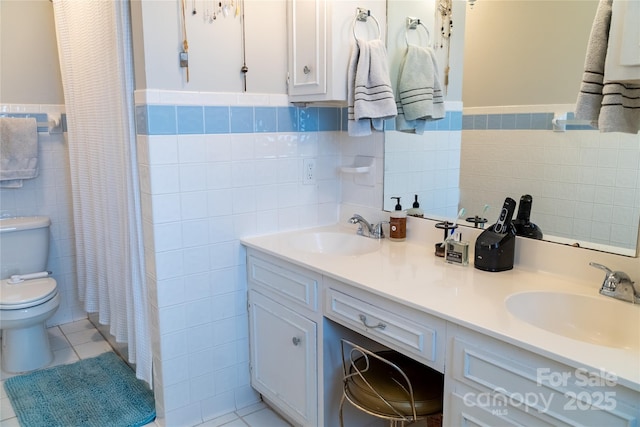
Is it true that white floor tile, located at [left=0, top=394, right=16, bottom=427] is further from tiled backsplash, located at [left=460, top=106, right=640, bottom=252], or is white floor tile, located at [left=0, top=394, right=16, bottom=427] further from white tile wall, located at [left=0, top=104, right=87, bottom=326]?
tiled backsplash, located at [left=460, top=106, right=640, bottom=252]

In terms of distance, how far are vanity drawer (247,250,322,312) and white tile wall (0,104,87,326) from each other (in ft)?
5.30

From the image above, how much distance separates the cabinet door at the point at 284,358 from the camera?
1967 millimetres

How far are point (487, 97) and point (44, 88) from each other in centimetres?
Answer: 260

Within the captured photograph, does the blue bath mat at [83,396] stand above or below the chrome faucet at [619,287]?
below

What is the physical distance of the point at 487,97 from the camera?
191 cm

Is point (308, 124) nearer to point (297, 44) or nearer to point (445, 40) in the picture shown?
point (297, 44)

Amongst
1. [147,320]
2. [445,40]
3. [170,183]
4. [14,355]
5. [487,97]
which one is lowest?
[14,355]

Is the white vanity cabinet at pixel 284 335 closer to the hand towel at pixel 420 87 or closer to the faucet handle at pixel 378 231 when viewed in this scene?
the faucet handle at pixel 378 231

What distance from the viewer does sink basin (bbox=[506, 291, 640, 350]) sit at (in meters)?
1.39

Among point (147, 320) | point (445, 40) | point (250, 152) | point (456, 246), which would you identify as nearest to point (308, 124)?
point (250, 152)

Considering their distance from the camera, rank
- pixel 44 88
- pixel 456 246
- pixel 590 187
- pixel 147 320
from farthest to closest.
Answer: pixel 44 88
pixel 147 320
pixel 456 246
pixel 590 187

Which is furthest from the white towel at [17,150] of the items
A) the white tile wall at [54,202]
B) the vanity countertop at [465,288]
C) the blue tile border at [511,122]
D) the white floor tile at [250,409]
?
the blue tile border at [511,122]

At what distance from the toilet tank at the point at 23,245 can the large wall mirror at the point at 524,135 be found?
2.26 m

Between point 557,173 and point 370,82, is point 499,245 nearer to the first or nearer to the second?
point 557,173
